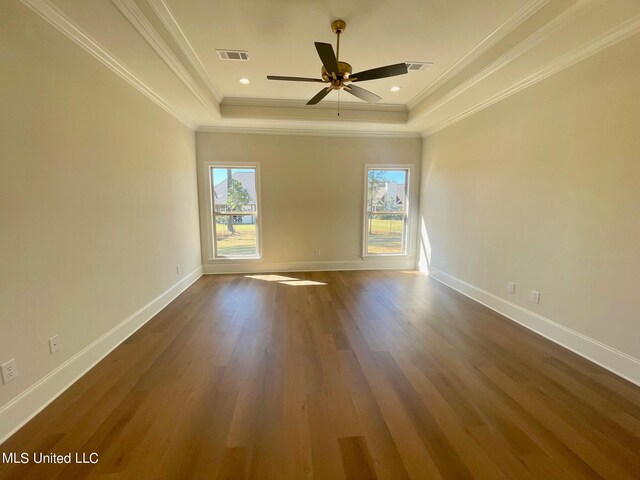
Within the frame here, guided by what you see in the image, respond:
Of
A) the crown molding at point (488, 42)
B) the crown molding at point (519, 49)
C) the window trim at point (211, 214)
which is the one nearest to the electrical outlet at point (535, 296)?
the crown molding at point (519, 49)

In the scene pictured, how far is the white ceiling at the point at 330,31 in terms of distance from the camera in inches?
86.0

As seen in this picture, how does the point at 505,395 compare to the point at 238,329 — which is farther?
the point at 238,329

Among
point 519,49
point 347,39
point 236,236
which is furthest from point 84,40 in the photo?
point 519,49

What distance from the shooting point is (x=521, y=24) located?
7.46 ft

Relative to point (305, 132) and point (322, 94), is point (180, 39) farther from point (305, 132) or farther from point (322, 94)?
point (305, 132)

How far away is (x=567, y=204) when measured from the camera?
2564 millimetres

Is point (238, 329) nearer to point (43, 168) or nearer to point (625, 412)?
point (43, 168)

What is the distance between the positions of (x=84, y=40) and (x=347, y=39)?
2211 mm

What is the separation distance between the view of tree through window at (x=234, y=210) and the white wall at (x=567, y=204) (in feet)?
11.9

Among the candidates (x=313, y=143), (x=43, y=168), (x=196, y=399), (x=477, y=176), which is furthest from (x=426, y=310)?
(x=43, y=168)

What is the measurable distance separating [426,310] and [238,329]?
231 centimetres

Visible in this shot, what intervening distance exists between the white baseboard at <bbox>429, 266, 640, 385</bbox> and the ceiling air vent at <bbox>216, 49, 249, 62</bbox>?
411 cm

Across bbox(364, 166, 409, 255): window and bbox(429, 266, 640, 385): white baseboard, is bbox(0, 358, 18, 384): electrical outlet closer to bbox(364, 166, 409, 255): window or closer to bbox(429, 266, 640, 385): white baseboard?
bbox(429, 266, 640, 385): white baseboard

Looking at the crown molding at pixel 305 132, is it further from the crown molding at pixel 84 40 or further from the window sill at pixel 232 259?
the window sill at pixel 232 259
